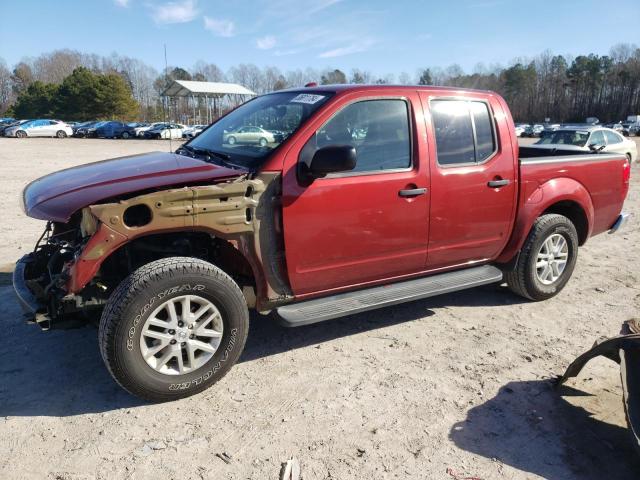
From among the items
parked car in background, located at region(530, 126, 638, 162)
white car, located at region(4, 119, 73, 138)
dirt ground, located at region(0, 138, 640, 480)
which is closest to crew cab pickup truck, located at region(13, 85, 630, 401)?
dirt ground, located at region(0, 138, 640, 480)

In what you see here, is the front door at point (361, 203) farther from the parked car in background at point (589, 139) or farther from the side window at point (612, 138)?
the side window at point (612, 138)

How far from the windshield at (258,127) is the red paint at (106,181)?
288mm

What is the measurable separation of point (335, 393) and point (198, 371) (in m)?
0.91

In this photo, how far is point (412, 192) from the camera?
388cm

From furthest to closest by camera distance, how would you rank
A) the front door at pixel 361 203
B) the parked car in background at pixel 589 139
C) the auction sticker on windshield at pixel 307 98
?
the parked car in background at pixel 589 139, the auction sticker on windshield at pixel 307 98, the front door at pixel 361 203

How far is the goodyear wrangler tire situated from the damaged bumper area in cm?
225

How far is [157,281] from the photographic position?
119 inches

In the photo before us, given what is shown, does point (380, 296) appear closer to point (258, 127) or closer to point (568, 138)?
point (258, 127)

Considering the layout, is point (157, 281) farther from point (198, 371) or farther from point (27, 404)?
point (27, 404)

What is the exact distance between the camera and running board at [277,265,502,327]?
356cm

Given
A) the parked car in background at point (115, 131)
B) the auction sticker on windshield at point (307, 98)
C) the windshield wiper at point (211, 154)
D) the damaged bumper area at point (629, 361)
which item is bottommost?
the damaged bumper area at point (629, 361)

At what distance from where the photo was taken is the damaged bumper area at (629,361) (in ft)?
8.85

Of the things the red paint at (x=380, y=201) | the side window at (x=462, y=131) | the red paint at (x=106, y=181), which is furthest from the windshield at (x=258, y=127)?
the side window at (x=462, y=131)

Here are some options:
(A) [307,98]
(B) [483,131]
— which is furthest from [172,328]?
(B) [483,131]
